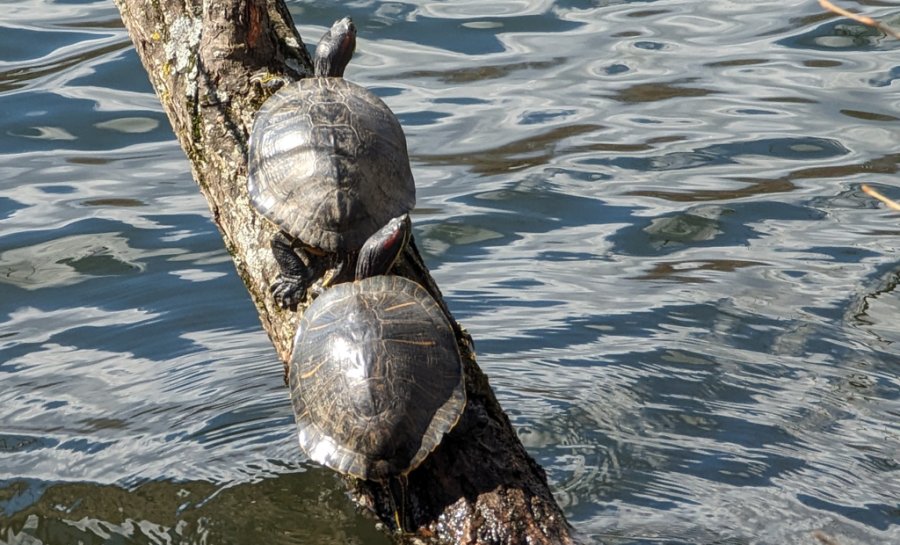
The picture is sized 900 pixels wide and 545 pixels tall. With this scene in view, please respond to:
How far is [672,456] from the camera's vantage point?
197 inches

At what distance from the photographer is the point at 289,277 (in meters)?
4.05

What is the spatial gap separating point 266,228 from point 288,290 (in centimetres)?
30

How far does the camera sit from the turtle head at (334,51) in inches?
186

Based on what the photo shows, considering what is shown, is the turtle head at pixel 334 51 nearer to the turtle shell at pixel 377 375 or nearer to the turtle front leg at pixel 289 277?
the turtle front leg at pixel 289 277

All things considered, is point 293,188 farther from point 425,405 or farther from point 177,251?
point 177,251

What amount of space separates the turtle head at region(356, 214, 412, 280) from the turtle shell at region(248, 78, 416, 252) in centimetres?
25

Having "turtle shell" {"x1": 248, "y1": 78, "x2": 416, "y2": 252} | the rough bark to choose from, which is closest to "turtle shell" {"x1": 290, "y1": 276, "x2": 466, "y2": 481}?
the rough bark

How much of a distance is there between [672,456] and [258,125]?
2.07 metres

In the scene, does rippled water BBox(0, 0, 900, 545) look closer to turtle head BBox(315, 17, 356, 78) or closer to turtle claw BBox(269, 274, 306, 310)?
turtle claw BBox(269, 274, 306, 310)

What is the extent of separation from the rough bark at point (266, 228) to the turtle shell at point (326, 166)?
0.12m

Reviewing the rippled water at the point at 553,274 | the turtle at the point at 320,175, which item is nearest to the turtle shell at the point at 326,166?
the turtle at the point at 320,175

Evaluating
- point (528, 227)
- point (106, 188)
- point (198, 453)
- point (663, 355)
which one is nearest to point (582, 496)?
point (663, 355)

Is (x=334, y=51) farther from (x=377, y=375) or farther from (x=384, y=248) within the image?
(x=377, y=375)

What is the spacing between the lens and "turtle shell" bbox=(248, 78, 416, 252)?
4.14m
